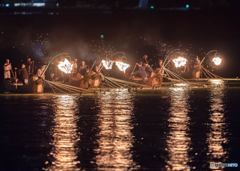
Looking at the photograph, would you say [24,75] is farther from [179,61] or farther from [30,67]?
[179,61]

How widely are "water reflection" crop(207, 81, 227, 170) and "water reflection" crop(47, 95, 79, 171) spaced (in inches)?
171

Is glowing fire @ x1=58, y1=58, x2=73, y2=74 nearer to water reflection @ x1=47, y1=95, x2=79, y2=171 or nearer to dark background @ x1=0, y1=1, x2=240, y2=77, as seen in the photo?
water reflection @ x1=47, y1=95, x2=79, y2=171

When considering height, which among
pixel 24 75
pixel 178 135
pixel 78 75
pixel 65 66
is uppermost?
pixel 65 66

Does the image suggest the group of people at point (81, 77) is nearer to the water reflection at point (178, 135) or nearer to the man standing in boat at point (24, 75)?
the man standing in boat at point (24, 75)

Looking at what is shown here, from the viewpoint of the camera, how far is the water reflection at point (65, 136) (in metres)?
26.2

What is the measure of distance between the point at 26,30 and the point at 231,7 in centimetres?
2727

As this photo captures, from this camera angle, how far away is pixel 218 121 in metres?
35.8

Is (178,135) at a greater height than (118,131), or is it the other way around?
(118,131)

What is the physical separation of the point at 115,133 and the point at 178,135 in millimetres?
2317

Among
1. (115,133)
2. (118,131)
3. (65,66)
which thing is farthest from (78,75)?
(115,133)

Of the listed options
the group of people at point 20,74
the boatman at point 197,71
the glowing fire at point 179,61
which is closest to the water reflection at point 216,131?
the glowing fire at point 179,61

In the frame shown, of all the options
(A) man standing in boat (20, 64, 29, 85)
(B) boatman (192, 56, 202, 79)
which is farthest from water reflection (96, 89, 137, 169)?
(B) boatman (192, 56, 202, 79)

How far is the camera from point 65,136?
3139 centimetres

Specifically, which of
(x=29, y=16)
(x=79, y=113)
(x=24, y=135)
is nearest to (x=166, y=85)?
(x=79, y=113)
